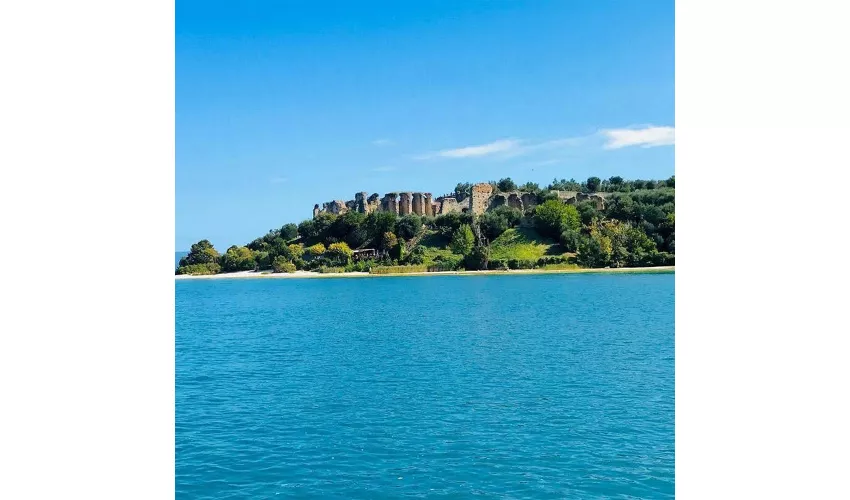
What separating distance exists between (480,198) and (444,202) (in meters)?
4.28

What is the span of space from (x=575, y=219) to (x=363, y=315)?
30.9 metres

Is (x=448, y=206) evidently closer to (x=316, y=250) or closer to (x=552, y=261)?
(x=316, y=250)

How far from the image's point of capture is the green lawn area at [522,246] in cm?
4712

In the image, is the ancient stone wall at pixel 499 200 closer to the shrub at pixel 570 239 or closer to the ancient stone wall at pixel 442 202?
the ancient stone wall at pixel 442 202

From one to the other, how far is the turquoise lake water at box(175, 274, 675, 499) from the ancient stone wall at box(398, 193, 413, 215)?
42662 millimetres

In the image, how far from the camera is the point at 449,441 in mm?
7633

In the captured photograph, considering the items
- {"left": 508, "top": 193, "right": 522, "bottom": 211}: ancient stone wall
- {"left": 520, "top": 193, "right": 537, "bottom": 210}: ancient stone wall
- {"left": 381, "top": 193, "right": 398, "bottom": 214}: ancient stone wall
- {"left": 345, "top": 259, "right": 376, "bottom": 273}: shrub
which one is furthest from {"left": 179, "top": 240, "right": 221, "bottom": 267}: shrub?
{"left": 520, "top": 193, "right": 537, "bottom": 210}: ancient stone wall

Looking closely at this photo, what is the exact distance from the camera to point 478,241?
162ft

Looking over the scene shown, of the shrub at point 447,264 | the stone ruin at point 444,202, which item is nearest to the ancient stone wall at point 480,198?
the stone ruin at point 444,202
